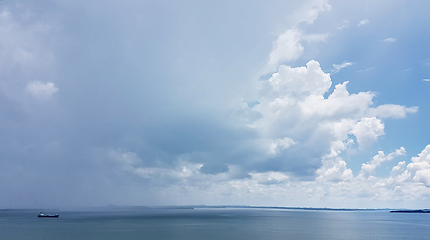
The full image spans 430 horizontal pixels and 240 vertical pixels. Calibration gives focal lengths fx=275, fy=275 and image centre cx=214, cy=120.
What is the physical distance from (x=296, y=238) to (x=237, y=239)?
A: 20.7m

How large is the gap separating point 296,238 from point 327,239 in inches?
390

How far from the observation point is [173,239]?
88.8 m

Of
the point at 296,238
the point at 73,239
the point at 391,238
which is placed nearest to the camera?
the point at 73,239

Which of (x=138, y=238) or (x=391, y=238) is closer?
(x=138, y=238)

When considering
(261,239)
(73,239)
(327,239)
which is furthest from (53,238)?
(327,239)

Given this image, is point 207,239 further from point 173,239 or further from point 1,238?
point 1,238

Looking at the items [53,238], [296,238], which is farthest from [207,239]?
[53,238]

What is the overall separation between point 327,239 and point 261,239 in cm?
2206

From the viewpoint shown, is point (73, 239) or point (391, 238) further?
point (391, 238)

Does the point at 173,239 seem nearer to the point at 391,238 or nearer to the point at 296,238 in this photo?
the point at 296,238

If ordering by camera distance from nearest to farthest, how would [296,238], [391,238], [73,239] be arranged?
[73,239]
[296,238]
[391,238]

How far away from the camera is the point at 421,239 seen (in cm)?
9625

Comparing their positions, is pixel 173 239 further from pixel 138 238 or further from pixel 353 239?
pixel 353 239

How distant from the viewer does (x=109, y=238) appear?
8838 centimetres
